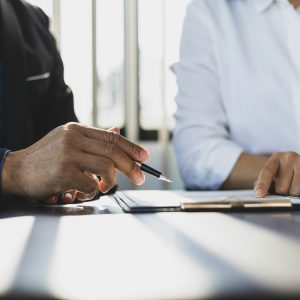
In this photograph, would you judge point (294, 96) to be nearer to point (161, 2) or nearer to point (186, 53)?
point (186, 53)

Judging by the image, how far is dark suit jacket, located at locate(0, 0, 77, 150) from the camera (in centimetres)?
131

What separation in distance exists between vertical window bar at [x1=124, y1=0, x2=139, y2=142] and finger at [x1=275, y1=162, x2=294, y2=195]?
130 cm

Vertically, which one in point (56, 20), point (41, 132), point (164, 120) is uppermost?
point (56, 20)

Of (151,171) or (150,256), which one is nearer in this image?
(150,256)

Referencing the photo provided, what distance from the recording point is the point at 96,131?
0.84m

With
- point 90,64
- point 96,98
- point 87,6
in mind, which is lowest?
point 96,98

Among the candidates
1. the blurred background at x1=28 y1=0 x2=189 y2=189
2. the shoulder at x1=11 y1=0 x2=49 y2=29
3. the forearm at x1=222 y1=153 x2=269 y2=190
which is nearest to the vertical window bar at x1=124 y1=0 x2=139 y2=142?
the blurred background at x1=28 y1=0 x2=189 y2=189

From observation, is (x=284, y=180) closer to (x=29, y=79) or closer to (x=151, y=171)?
(x=151, y=171)

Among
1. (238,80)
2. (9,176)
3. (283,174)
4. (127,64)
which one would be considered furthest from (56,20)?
(283,174)

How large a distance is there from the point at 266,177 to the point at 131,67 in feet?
4.53

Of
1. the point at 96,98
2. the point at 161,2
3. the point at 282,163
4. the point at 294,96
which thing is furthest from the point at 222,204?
the point at 161,2

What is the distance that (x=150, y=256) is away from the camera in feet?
1.29

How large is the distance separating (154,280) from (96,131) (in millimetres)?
540

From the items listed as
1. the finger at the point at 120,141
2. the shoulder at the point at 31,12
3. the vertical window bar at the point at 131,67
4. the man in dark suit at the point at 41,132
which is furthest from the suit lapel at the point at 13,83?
the vertical window bar at the point at 131,67
